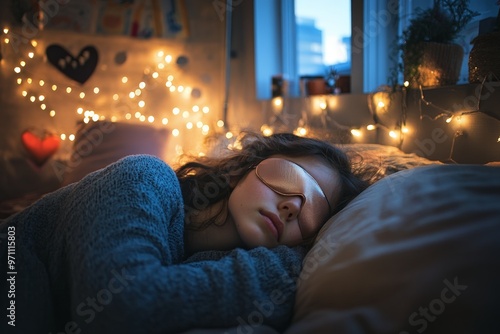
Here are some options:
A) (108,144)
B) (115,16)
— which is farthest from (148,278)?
(115,16)

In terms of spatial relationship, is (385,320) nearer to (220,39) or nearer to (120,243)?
(120,243)

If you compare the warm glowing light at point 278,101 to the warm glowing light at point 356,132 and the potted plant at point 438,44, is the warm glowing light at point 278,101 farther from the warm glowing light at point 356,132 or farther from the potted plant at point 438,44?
the potted plant at point 438,44

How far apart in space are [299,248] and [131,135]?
1.38 meters

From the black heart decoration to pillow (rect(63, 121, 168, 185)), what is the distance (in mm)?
723

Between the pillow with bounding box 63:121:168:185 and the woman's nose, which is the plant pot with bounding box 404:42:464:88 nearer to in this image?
the woman's nose

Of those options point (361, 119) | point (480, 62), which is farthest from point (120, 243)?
point (361, 119)

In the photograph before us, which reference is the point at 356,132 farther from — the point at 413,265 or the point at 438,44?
the point at 413,265

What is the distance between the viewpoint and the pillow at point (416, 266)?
0.43m

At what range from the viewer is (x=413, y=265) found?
466 mm

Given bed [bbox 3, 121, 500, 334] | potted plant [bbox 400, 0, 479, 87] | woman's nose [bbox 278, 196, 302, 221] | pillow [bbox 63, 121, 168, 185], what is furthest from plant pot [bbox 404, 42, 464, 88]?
pillow [bbox 63, 121, 168, 185]

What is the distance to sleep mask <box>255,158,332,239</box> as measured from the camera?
71 cm

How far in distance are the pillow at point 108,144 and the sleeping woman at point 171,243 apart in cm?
94

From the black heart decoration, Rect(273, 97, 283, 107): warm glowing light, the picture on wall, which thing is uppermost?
the picture on wall

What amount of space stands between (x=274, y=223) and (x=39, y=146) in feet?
7.56
